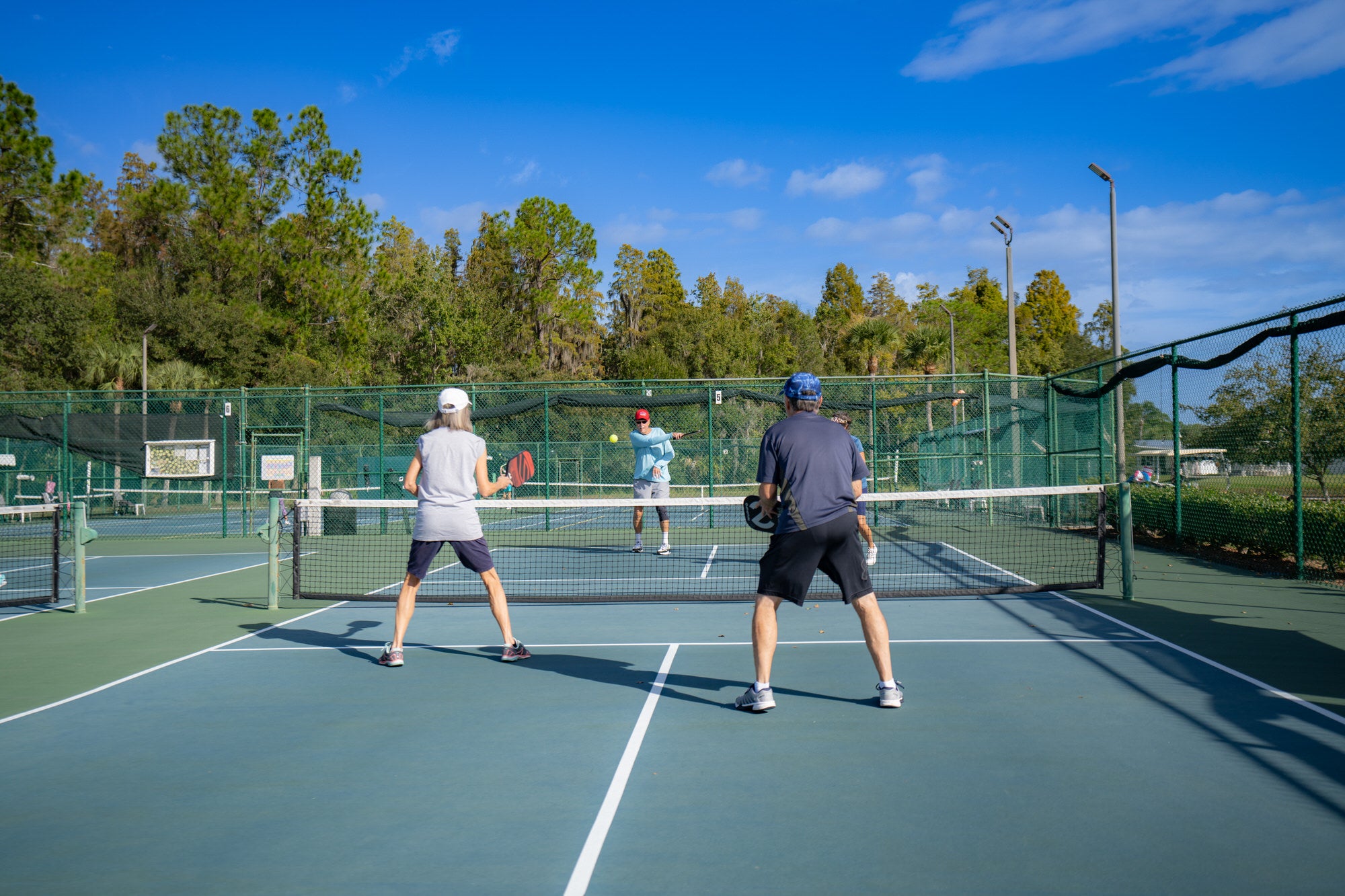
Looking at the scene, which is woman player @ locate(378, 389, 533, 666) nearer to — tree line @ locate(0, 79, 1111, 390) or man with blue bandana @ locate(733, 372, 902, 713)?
man with blue bandana @ locate(733, 372, 902, 713)

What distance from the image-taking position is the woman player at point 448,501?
575 cm

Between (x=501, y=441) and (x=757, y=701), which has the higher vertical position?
(x=501, y=441)

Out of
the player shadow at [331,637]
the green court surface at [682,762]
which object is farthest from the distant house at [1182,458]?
the player shadow at [331,637]

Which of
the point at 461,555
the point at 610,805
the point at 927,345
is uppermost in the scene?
the point at 927,345

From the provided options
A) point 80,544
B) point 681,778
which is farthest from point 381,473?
point 681,778

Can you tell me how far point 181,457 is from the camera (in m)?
17.6

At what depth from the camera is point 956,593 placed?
813 centimetres

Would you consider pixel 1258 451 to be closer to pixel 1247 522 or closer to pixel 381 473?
pixel 1247 522

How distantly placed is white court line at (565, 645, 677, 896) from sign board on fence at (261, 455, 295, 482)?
516 inches

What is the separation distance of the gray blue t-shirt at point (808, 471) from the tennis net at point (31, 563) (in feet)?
20.7

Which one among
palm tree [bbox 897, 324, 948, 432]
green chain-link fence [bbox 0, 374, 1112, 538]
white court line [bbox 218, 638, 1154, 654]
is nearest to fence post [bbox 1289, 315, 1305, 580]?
white court line [bbox 218, 638, 1154, 654]

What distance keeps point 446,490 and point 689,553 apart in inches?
275

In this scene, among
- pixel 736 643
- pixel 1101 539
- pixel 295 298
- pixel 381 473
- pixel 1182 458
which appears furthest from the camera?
pixel 295 298

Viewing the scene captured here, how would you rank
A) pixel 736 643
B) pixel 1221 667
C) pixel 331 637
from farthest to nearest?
pixel 331 637
pixel 736 643
pixel 1221 667
